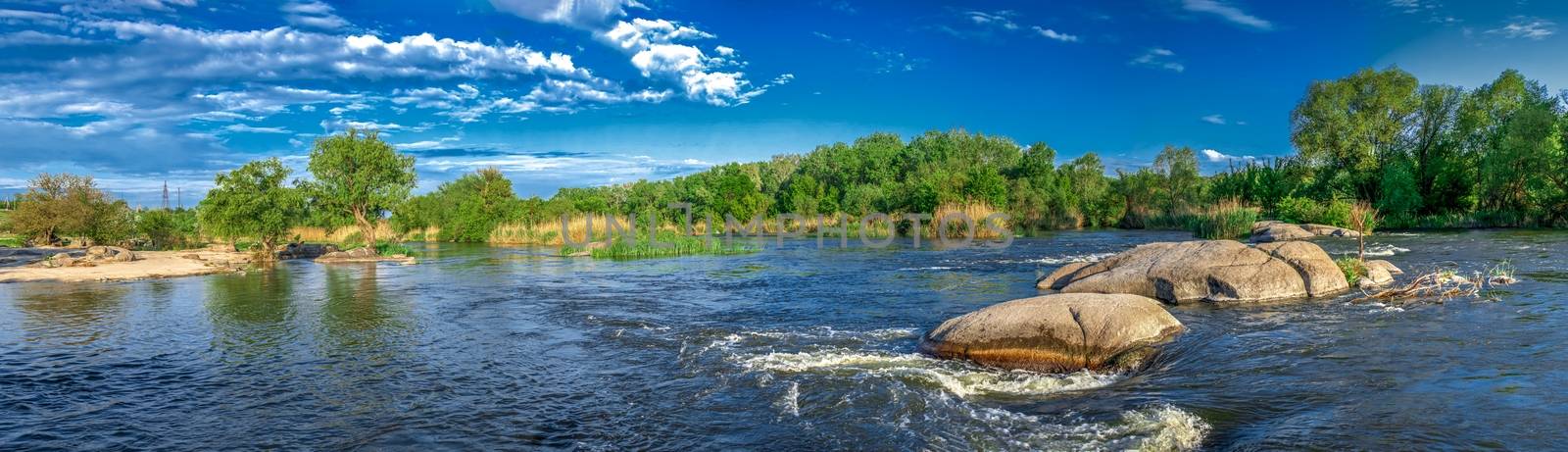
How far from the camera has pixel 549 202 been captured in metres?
54.4

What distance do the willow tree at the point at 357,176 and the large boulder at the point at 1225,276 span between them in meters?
30.6

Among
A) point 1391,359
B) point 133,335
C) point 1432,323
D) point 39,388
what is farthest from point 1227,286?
point 133,335

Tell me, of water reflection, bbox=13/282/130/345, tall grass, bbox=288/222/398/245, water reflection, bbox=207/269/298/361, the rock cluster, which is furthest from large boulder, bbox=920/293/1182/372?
tall grass, bbox=288/222/398/245

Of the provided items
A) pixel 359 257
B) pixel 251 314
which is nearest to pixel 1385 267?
pixel 251 314

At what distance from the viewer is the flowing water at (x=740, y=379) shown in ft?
22.2

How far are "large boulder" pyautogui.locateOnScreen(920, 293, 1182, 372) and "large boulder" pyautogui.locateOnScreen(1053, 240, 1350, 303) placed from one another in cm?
361

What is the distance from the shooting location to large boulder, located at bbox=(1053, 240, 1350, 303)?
1359 cm

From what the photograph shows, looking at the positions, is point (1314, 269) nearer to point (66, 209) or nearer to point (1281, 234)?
point (1281, 234)

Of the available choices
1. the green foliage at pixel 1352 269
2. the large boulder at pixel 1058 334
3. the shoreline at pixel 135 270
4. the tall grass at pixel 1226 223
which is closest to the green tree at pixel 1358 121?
the tall grass at pixel 1226 223

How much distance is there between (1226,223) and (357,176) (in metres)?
42.2

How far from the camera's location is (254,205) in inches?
1256

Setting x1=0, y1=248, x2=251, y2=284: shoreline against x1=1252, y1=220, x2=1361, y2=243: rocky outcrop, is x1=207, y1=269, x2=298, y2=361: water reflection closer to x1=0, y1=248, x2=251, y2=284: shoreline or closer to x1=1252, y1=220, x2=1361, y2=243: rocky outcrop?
x1=0, y1=248, x2=251, y2=284: shoreline

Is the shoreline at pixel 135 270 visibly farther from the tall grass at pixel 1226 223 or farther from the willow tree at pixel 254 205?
the tall grass at pixel 1226 223

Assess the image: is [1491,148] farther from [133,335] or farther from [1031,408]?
[133,335]
